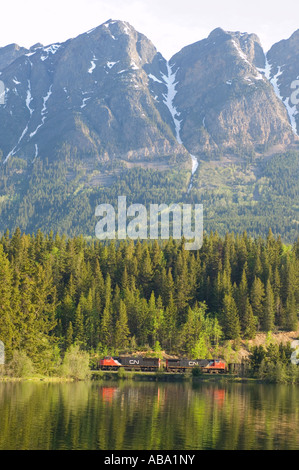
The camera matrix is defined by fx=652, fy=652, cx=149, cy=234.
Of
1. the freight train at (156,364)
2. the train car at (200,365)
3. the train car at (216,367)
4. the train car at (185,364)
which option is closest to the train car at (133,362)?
the freight train at (156,364)

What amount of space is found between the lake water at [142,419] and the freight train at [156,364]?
39.3 meters

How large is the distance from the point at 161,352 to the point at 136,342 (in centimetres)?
983

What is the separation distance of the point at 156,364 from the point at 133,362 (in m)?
6.26

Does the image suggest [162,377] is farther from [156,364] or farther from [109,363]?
[109,363]

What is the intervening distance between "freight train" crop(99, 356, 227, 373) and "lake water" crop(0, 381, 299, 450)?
3926cm

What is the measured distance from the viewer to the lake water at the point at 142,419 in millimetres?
69688

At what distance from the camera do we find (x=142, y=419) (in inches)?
3393

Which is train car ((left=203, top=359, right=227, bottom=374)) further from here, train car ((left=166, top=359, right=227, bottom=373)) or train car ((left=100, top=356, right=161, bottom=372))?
train car ((left=100, top=356, right=161, bottom=372))

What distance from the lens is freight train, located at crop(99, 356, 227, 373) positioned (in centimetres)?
17150

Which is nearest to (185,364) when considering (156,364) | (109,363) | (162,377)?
(156,364)

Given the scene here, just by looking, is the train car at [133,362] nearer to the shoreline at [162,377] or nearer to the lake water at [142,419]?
the shoreline at [162,377]

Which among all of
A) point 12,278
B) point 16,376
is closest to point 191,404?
point 16,376

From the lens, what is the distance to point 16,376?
136 metres
